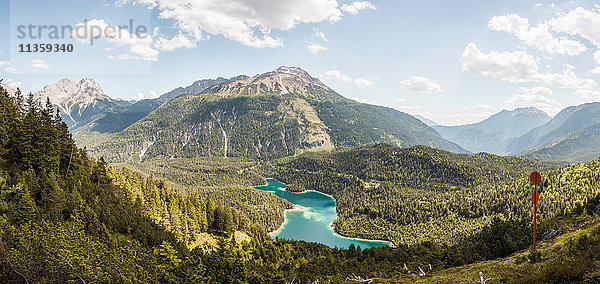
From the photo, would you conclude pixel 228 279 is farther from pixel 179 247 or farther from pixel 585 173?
pixel 585 173

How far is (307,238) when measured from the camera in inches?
6841

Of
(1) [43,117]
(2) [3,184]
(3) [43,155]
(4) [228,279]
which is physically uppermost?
(1) [43,117]

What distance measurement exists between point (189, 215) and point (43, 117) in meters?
44.5

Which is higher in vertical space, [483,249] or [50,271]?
[50,271]

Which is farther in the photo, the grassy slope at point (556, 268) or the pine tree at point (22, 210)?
the pine tree at point (22, 210)

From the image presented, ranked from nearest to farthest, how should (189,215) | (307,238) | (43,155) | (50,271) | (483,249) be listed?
(50,271), (483,249), (43,155), (189,215), (307,238)

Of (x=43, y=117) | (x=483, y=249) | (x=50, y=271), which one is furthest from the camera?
(x=43, y=117)

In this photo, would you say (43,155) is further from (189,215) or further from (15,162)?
(189,215)

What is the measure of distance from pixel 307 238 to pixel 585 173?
502 ft

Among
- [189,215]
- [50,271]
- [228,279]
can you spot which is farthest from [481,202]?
[50,271]

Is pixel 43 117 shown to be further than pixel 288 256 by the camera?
No

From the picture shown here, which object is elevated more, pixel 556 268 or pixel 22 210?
pixel 556 268

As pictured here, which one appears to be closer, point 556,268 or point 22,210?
point 556,268

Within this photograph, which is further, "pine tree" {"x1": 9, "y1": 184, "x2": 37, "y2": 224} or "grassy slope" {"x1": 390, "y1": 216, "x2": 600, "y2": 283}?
"pine tree" {"x1": 9, "y1": 184, "x2": 37, "y2": 224}
